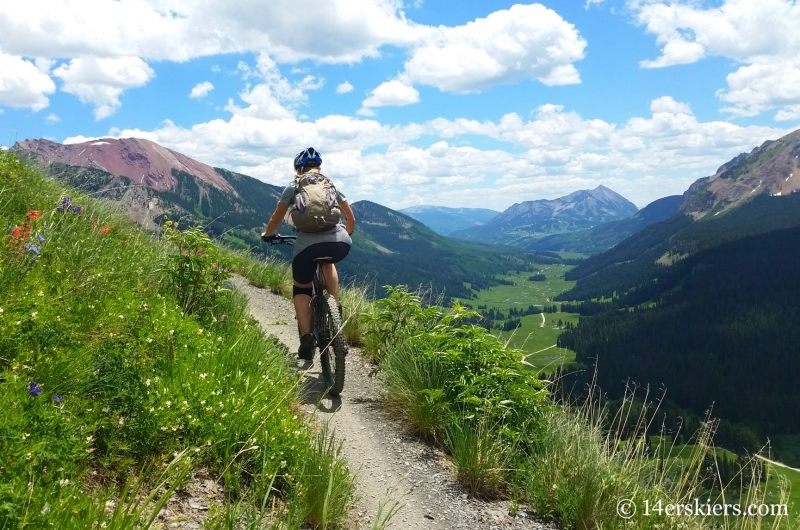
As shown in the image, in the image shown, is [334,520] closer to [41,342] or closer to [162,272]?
[41,342]

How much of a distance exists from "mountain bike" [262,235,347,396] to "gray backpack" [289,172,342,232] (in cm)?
52

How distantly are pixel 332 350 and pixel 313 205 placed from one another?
1986mm

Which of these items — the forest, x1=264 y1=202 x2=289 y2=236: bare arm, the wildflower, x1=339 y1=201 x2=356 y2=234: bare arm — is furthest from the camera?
the forest

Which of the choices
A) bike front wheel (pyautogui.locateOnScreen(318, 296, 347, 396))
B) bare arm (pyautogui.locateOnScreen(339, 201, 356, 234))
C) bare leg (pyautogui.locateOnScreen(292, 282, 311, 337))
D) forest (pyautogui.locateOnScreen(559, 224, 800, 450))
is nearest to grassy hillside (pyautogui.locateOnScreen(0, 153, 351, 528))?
bike front wheel (pyautogui.locateOnScreen(318, 296, 347, 396))

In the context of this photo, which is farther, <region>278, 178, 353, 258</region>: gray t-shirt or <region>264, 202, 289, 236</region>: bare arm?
<region>264, 202, 289, 236</region>: bare arm

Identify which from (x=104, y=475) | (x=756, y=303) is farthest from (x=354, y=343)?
(x=756, y=303)

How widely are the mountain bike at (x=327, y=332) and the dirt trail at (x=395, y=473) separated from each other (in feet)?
0.94

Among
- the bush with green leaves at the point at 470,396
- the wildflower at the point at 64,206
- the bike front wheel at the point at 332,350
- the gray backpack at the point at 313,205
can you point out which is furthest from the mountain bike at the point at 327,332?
the wildflower at the point at 64,206

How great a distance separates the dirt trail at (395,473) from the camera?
425 centimetres

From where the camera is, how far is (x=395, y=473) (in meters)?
4.93

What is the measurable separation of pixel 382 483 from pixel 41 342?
306cm

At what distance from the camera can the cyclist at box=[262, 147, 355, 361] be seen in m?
6.61

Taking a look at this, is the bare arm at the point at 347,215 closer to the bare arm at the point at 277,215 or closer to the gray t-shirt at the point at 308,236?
the gray t-shirt at the point at 308,236

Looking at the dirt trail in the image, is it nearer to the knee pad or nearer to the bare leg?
the bare leg
